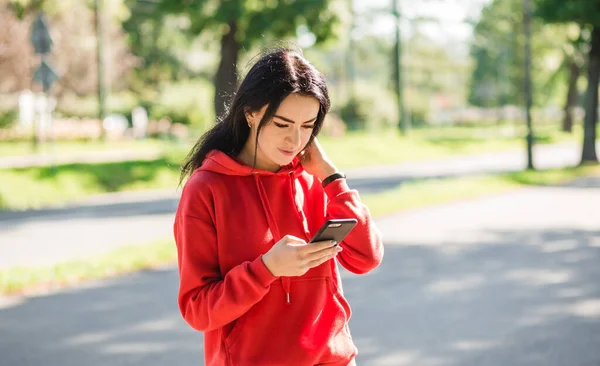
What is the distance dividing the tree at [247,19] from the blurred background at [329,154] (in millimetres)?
42

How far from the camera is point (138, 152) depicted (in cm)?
2894

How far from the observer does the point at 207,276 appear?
2.17 m

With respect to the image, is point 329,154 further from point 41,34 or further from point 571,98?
point 571,98

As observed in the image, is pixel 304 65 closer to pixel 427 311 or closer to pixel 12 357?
pixel 12 357

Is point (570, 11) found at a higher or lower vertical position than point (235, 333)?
higher

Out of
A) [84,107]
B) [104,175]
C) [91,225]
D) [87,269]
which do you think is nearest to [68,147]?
[104,175]

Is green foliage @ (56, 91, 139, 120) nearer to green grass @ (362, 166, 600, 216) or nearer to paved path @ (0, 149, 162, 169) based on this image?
paved path @ (0, 149, 162, 169)

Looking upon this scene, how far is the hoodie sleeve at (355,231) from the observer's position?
235 cm

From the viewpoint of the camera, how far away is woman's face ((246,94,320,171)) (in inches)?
86.8

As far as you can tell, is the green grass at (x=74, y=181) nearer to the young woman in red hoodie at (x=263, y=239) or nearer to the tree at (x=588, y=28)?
the tree at (x=588, y=28)

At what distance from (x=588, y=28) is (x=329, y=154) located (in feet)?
29.6

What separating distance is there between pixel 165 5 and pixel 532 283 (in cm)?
1628

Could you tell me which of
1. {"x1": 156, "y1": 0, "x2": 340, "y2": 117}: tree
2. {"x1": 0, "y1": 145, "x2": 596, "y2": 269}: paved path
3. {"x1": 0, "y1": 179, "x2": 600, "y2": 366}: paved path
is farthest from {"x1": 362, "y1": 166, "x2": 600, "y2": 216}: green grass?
{"x1": 156, "y1": 0, "x2": 340, "y2": 117}: tree

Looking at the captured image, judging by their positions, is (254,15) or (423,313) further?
(254,15)
